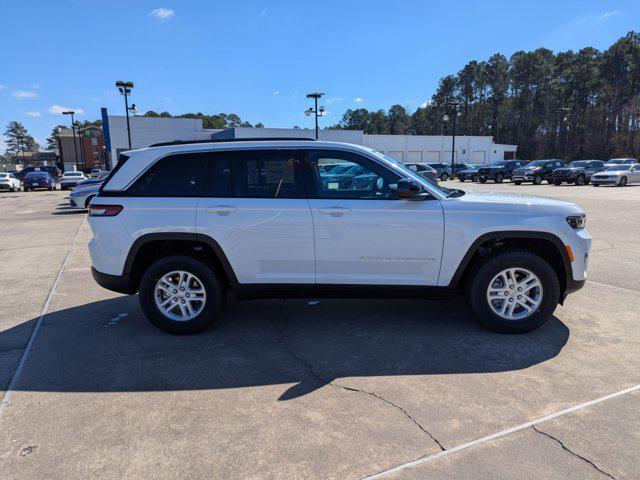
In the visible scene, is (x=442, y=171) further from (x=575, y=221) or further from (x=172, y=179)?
(x=172, y=179)

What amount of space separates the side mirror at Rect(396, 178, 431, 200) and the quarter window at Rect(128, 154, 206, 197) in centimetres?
195

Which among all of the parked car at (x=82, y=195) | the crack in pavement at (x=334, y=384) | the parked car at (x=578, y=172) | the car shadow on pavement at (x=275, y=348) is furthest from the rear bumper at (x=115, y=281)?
the parked car at (x=578, y=172)

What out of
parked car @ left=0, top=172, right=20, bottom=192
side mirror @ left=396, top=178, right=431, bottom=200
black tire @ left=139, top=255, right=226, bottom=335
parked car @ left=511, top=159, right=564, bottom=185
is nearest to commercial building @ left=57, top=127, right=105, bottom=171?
parked car @ left=0, top=172, right=20, bottom=192

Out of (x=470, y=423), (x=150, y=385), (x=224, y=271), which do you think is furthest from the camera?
(x=224, y=271)

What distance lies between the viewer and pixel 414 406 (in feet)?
10.2

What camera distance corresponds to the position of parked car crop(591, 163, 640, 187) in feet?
91.4

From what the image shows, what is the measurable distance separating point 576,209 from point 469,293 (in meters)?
1.34

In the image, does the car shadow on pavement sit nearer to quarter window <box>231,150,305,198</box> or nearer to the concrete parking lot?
the concrete parking lot

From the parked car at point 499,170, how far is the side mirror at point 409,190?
3414 centimetres

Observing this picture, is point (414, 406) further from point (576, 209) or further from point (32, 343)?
point (32, 343)

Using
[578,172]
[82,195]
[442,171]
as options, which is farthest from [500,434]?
[442,171]

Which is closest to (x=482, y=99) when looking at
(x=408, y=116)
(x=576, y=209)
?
(x=408, y=116)

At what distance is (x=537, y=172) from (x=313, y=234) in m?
32.1

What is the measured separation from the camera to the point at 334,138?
2007 inches
